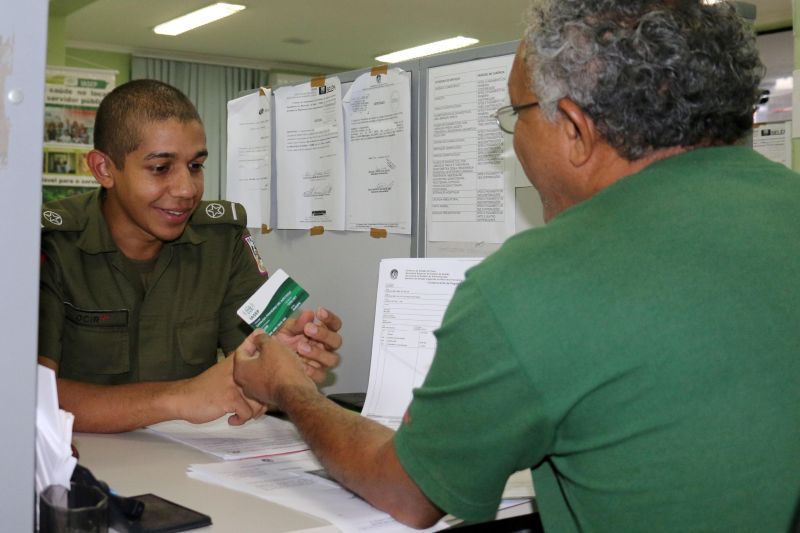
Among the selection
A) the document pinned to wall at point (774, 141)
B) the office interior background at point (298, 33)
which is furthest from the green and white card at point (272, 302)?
the document pinned to wall at point (774, 141)

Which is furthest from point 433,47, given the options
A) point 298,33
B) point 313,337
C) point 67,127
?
point 313,337

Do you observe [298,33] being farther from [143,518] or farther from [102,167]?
[143,518]

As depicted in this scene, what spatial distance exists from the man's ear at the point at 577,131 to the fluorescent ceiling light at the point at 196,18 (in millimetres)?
6587

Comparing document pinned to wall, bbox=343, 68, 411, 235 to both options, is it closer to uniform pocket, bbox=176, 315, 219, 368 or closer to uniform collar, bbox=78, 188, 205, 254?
uniform pocket, bbox=176, 315, 219, 368

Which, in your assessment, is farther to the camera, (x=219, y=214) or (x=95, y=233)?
(x=219, y=214)

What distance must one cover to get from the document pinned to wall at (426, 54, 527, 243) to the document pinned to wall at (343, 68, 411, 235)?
0.06 metres

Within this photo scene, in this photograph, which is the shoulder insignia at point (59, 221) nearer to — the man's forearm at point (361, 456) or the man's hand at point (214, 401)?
the man's hand at point (214, 401)

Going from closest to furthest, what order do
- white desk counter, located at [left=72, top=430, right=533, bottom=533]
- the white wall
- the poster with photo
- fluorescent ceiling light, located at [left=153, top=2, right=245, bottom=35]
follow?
the white wall
white desk counter, located at [left=72, top=430, right=533, bottom=533]
the poster with photo
fluorescent ceiling light, located at [left=153, top=2, right=245, bottom=35]

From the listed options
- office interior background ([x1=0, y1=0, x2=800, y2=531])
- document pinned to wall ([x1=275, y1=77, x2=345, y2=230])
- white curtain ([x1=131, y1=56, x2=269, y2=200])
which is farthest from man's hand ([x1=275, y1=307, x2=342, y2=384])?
white curtain ([x1=131, y1=56, x2=269, y2=200])

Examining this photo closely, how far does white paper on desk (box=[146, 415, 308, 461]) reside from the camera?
1421mm

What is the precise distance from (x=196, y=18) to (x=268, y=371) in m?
6.91

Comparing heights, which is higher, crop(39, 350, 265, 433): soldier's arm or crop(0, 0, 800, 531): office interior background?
crop(0, 0, 800, 531): office interior background

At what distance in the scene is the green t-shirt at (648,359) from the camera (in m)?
0.83

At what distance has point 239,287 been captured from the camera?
202 cm
